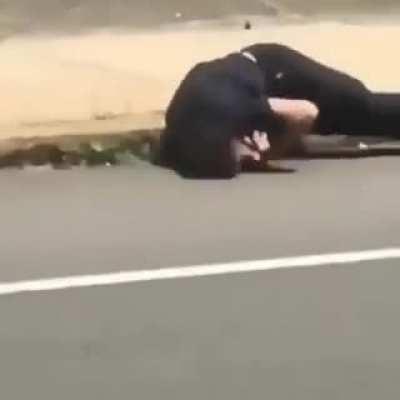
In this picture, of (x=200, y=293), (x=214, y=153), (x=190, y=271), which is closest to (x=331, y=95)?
(x=214, y=153)

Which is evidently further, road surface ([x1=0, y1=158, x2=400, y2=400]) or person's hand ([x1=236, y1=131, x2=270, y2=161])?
person's hand ([x1=236, y1=131, x2=270, y2=161])

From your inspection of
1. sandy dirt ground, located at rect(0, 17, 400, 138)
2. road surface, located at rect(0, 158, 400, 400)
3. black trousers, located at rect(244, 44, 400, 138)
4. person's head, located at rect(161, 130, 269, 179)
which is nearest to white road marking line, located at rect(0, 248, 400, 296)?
road surface, located at rect(0, 158, 400, 400)

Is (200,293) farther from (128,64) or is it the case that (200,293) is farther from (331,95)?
(128,64)

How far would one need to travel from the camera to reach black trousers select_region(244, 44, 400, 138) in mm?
4930

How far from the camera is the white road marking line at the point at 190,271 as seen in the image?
3639 millimetres

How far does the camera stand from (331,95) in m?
4.97

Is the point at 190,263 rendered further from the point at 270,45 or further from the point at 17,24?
the point at 17,24

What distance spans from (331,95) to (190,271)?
4.58 ft

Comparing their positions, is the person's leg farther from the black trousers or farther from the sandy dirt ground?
the sandy dirt ground

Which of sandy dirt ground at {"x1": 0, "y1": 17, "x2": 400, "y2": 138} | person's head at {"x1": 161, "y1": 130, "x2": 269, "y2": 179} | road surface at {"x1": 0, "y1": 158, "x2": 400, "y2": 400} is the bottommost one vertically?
road surface at {"x1": 0, "y1": 158, "x2": 400, "y2": 400}

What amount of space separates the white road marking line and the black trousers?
45.0 inches

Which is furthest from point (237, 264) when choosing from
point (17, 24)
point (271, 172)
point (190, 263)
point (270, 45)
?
point (17, 24)

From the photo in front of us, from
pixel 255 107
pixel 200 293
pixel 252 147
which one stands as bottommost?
pixel 200 293

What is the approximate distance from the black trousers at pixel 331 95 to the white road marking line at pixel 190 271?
3.75ft
